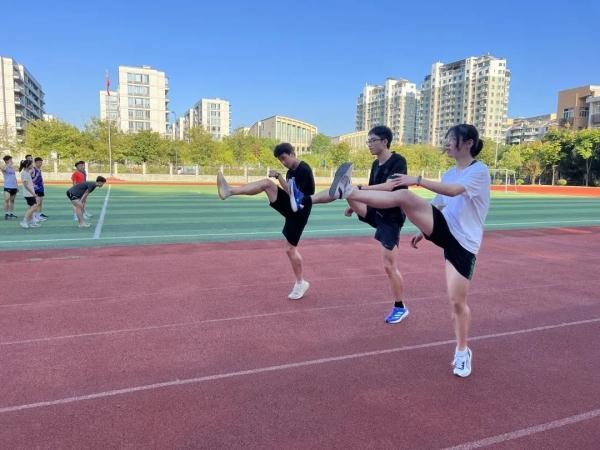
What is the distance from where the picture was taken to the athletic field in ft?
9.96

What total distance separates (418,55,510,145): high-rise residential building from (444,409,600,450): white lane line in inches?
5786

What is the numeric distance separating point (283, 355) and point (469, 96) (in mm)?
155157

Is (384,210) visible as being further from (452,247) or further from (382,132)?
(452,247)

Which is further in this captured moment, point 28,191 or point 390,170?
point 28,191

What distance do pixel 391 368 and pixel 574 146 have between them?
6200 centimetres

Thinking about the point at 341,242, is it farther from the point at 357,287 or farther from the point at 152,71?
the point at 152,71

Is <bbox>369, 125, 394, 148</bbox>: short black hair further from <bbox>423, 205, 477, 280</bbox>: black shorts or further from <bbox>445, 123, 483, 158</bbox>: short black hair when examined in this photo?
<bbox>423, 205, 477, 280</bbox>: black shorts

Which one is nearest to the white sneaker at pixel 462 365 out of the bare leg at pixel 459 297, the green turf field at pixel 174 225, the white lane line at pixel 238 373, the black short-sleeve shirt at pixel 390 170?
the bare leg at pixel 459 297

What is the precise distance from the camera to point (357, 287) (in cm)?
681

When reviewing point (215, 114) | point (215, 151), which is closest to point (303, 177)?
point (215, 151)

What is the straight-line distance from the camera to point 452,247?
3.58 m

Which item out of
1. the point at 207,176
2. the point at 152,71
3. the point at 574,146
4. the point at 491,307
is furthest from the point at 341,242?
the point at 152,71

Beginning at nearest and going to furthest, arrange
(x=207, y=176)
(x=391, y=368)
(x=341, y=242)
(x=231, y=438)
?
(x=231, y=438) < (x=391, y=368) < (x=341, y=242) < (x=207, y=176)

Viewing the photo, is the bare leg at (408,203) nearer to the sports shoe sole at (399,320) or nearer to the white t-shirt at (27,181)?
the sports shoe sole at (399,320)
